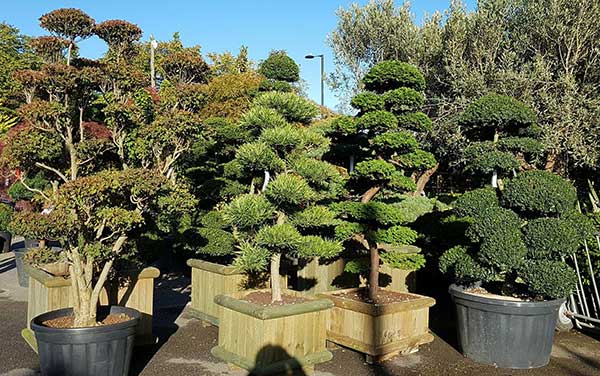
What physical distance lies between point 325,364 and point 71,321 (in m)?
2.04

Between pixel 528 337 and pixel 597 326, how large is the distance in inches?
64.0

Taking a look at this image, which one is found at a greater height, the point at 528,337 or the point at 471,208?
the point at 471,208

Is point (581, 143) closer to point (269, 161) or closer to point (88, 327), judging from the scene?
point (269, 161)

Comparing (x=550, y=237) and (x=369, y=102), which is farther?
(x=369, y=102)

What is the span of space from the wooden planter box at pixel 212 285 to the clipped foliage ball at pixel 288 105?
5.48 ft

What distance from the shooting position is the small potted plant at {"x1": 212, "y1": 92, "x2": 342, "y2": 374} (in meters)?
4.10

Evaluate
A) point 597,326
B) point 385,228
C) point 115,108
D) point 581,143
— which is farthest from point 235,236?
point 581,143

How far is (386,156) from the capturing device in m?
5.33

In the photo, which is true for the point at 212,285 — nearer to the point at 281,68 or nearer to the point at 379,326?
the point at 379,326

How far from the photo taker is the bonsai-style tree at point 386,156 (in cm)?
495

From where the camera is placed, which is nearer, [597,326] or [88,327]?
[88,327]

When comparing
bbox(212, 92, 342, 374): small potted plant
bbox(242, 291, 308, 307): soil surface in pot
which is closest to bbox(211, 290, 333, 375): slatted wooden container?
bbox(212, 92, 342, 374): small potted plant

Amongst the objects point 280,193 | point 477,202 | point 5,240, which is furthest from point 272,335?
point 5,240

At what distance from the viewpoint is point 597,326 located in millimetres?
5590
